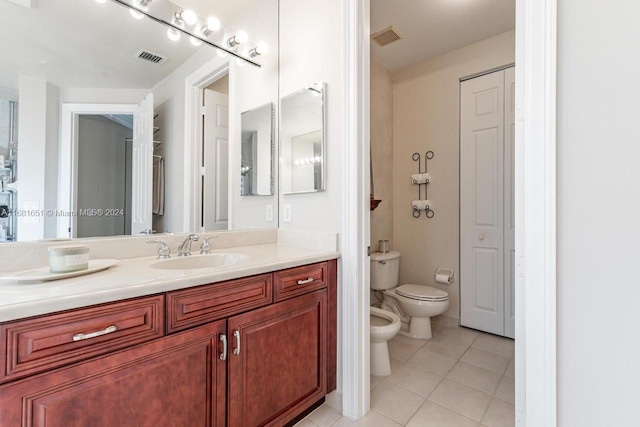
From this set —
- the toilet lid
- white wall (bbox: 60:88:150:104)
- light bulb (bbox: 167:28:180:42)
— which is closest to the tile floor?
the toilet lid

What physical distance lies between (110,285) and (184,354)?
334 mm

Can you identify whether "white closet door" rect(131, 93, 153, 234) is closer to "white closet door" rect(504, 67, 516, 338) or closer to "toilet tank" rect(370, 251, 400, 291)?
"toilet tank" rect(370, 251, 400, 291)

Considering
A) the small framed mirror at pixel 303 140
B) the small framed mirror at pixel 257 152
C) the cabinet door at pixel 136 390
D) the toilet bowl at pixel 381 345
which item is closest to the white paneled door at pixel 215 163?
the small framed mirror at pixel 257 152

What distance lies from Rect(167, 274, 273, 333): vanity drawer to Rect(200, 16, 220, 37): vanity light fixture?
145 cm

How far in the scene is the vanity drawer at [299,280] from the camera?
128cm

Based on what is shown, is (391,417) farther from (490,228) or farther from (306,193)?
(490,228)

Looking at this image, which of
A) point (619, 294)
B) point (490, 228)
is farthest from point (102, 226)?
point (490, 228)

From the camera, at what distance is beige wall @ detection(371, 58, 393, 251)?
2.86 meters

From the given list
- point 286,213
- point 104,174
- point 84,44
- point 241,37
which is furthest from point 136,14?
A: point 286,213

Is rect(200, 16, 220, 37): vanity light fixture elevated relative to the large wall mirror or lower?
elevated

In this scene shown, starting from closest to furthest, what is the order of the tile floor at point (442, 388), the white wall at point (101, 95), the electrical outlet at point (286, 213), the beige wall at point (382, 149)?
the white wall at point (101, 95) → the tile floor at point (442, 388) → the electrical outlet at point (286, 213) → the beige wall at point (382, 149)

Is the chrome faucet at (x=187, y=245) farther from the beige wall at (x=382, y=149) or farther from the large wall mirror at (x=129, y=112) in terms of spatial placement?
the beige wall at (x=382, y=149)

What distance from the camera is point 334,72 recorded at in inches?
62.6

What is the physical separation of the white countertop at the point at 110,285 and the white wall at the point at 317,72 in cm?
43
